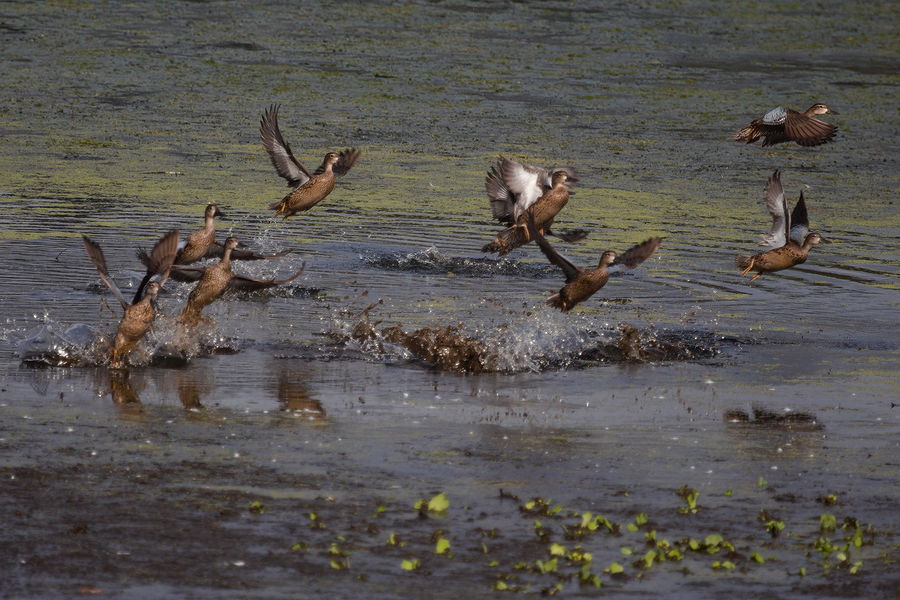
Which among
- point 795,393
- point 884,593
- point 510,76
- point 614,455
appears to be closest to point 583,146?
point 510,76

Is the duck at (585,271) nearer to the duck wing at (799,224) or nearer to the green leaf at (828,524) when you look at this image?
the duck wing at (799,224)

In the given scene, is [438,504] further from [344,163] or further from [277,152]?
[344,163]

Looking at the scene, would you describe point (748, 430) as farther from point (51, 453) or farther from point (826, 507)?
point (51, 453)

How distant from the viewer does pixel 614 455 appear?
8906 millimetres

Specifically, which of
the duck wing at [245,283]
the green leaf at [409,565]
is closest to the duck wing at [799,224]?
the duck wing at [245,283]

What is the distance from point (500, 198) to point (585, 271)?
2801 millimetres

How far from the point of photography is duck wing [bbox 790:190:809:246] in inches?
536

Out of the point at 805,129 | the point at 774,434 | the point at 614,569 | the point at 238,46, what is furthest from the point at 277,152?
the point at 238,46

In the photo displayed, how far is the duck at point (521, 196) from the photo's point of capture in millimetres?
14273

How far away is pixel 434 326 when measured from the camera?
1238 cm

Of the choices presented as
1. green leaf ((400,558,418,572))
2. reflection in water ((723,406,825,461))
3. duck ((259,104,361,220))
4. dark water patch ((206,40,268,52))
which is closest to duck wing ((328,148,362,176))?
duck ((259,104,361,220))

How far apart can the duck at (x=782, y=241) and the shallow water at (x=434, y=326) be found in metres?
0.40

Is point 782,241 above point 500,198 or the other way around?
the other way around

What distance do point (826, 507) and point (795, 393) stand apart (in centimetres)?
261
